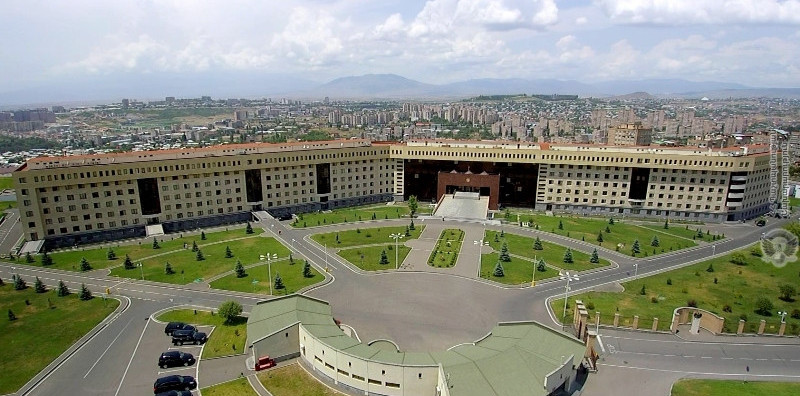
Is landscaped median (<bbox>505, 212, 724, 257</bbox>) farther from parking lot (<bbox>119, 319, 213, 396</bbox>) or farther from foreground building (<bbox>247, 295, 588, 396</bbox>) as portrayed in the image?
parking lot (<bbox>119, 319, 213, 396</bbox>)

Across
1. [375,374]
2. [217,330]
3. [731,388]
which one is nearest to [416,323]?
[375,374]

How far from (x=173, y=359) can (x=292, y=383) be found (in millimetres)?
11441

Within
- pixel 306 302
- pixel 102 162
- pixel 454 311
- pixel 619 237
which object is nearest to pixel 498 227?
pixel 619 237

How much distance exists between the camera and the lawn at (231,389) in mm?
37188

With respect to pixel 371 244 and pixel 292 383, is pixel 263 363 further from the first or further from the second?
pixel 371 244

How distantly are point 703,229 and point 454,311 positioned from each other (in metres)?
64.2

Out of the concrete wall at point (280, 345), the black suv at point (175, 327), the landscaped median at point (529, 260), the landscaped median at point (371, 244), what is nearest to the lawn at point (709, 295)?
the landscaped median at point (529, 260)

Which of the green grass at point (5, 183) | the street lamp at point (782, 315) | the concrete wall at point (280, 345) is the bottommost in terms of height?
the green grass at point (5, 183)

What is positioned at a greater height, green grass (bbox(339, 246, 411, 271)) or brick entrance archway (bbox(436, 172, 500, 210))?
brick entrance archway (bbox(436, 172, 500, 210))

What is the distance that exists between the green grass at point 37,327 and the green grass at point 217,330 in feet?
27.6

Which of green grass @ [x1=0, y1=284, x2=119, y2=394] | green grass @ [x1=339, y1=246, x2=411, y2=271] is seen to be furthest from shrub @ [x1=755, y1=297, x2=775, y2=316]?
green grass @ [x1=0, y1=284, x2=119, y2=394]

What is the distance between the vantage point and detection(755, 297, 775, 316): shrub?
171 ft

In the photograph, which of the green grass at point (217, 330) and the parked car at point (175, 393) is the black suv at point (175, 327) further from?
the parked car at point (175, 393)

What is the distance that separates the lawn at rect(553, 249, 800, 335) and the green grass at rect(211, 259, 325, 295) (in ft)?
105
